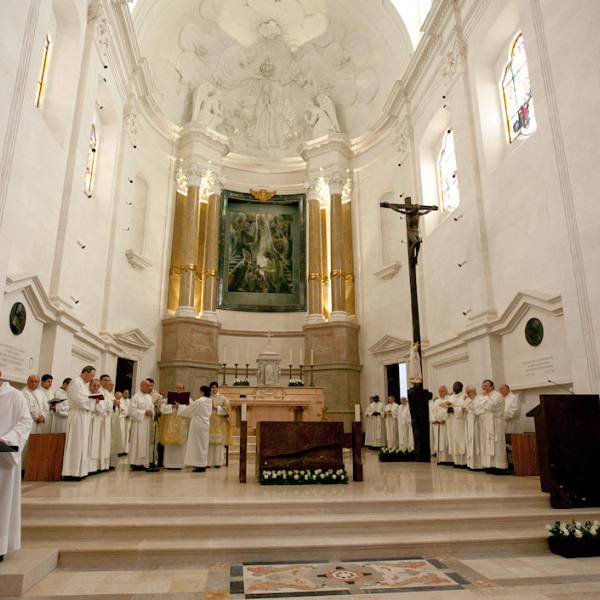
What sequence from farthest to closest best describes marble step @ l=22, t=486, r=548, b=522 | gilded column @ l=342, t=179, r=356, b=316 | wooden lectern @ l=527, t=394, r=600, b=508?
gilded column @ l=342, t=179, r=356, b=316 → wooden lectern @ l=527, t=394, r=600, b=508 → marble step @ l=22, t=486, r=548, b=522

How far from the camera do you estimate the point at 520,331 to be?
988 cm

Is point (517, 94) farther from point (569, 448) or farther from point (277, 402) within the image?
point (277, 402)

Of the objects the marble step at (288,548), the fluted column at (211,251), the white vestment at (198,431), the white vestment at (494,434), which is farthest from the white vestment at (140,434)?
the fluted column at (211,251)

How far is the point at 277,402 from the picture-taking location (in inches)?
559

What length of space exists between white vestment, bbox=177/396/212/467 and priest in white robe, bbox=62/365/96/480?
1.92 m

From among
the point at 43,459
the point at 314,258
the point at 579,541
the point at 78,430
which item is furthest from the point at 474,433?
the point at 314,258

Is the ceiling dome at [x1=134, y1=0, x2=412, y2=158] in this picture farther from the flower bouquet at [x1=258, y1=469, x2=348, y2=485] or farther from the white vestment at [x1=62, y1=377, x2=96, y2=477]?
the flower bouquet at [x1=258, y1=469, x2=348, y2=485]

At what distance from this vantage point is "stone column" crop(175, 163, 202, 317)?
16.7 metres

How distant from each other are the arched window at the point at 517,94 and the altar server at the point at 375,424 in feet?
24.5

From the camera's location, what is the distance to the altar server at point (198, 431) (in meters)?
9.29

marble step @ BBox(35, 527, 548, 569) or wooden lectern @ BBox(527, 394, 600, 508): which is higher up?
wooden lectern @ BBox(527, 394, 600, 508)

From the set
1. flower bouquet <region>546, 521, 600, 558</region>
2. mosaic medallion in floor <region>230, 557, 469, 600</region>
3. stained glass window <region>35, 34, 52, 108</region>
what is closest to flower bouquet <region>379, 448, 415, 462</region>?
flower bouquet <region>546, 521, 600, 558</region>

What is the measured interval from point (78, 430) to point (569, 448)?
666cm

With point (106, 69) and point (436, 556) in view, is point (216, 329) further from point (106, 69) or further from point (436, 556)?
point (436, 556)
